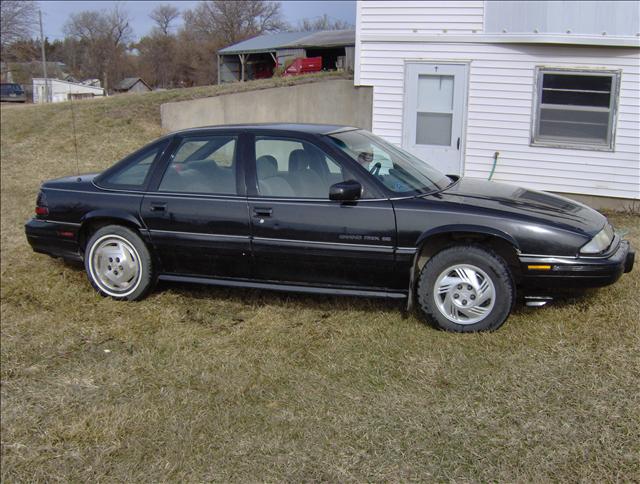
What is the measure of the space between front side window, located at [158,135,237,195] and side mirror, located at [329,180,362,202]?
91 cm

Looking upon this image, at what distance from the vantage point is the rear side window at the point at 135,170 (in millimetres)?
5645

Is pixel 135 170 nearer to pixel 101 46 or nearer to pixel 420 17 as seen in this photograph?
pixel 420 17

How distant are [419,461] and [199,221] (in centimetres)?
278

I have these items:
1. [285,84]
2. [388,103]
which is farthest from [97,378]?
[285,84]

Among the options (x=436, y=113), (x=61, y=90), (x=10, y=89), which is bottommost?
(x=436, y=113)

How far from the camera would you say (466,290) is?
4.74m

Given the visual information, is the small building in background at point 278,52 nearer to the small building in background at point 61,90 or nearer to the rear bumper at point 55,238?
the small building in background at point 61,90

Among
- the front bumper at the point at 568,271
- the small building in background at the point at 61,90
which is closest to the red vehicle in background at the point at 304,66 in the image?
the small building in background at the point at 61,90

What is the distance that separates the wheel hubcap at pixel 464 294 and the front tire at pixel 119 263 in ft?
7.91

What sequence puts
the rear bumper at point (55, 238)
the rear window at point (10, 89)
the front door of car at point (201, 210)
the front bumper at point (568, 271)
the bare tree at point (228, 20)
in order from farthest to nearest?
the bare tree at point (228, 20) < the rear window at point (10, 89) < the rear bumper at point (55, 238) < the front door of car at point (201, 210) < the front bumper at point (568, 271)

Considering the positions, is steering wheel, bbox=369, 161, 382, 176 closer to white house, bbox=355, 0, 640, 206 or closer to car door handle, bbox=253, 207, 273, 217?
car door handle, bbox=253, 207, 273, 217

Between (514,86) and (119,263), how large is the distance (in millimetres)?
7537

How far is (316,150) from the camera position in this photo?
5.23 m

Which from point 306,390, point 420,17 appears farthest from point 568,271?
point 420,17
